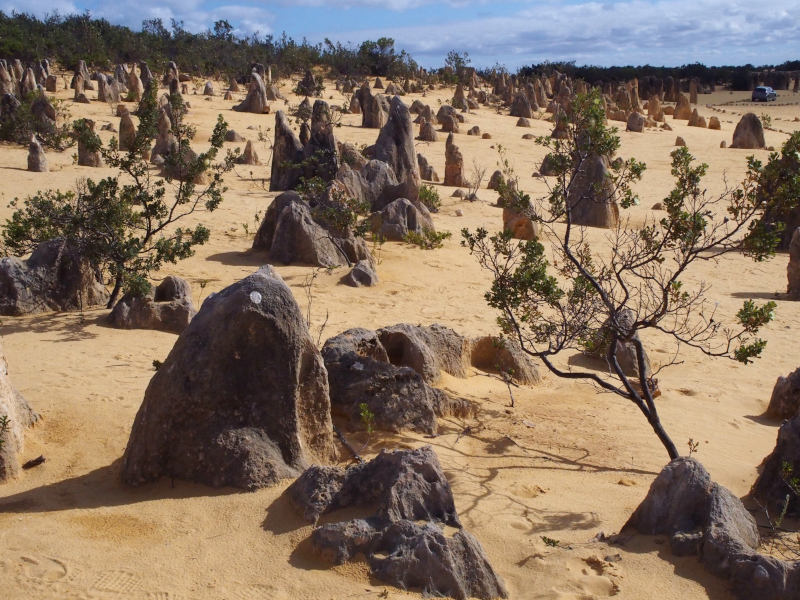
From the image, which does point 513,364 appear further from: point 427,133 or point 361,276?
point 427,133

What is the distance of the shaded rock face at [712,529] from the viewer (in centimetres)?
351

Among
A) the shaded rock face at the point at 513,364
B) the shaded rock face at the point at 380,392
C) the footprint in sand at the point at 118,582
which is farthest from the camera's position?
the shaded rock face at the point at 513,364

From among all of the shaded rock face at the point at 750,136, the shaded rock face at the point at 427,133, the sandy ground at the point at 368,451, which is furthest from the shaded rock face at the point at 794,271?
the shaded rock face at the point at 750,136

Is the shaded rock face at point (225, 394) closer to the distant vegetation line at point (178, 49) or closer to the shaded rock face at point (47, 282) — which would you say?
the shaded rock face at point (47, 282)

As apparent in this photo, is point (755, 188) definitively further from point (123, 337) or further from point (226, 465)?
point (123, 337)

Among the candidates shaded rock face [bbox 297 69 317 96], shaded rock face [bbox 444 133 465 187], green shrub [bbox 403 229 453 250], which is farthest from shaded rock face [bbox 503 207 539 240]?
shaded rock face [bbox 297 69 317 96]

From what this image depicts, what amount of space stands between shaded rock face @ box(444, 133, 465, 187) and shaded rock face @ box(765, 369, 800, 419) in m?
10.8

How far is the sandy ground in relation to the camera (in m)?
3.54

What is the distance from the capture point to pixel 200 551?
3691 millimetres

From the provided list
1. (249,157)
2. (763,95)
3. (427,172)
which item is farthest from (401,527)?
(763,95)

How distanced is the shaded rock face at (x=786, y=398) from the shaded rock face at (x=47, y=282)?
19.9 ft

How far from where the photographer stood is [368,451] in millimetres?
4988

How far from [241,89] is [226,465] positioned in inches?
1210

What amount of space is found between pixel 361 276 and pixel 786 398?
4.61 m
